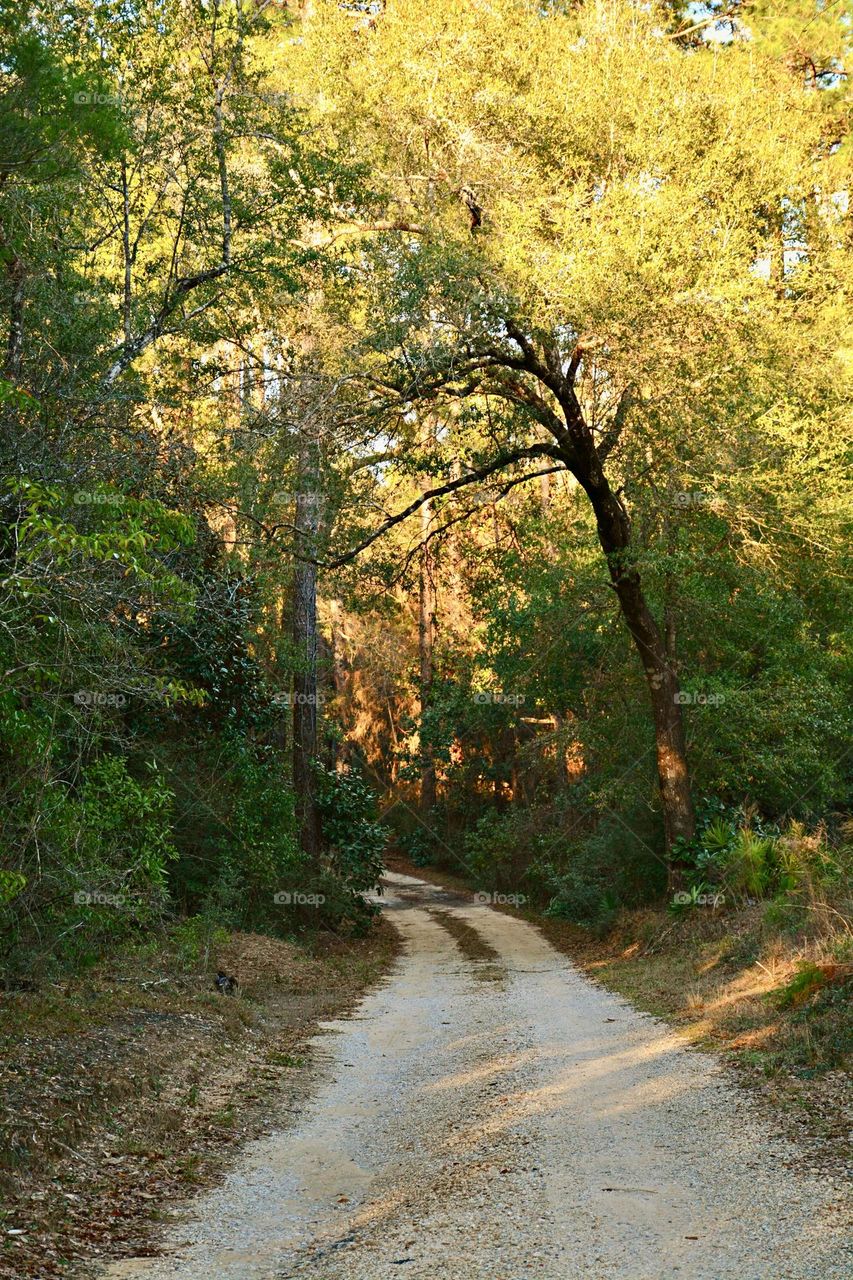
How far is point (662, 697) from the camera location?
15.9 m

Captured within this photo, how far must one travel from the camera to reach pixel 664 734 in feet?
52.1

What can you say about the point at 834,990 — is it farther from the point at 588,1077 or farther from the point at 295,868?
the point at 295,868

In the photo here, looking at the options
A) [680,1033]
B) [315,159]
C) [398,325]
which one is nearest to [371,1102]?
[680,1033]
